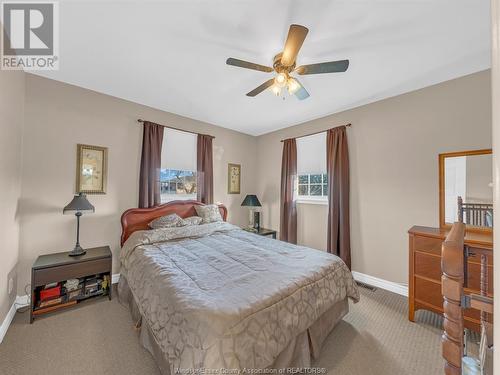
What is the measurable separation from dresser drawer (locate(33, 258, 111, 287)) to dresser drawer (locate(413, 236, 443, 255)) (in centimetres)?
356

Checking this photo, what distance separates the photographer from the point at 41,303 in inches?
88.9

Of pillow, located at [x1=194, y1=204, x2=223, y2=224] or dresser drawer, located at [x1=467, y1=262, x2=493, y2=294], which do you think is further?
pillow, located at [x1=194, y1=204, x2=223, y2=224]

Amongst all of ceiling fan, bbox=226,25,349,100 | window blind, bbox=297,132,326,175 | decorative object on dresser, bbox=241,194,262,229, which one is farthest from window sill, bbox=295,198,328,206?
ceiling fan, bbox=226,25,349,100

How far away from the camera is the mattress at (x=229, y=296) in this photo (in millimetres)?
1244

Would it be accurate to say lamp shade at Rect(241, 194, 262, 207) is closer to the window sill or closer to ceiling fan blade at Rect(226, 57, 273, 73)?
the window sill

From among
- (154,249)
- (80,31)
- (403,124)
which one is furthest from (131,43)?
(403,124)

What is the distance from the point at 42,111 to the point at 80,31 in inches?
52.8

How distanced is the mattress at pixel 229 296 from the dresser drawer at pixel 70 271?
0.26 metres

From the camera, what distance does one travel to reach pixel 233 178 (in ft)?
15.1

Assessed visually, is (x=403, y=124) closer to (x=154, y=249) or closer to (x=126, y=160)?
(x=154, y=249)

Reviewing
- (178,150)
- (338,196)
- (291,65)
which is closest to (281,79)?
(291,65)

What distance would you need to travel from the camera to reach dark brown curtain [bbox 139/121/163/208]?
330 centimetres

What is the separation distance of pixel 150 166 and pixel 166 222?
3.05 feet

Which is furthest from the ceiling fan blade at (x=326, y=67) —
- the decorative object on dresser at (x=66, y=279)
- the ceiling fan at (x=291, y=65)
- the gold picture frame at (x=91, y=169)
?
A: the decorative object on dresser at (x=66, y=279)
